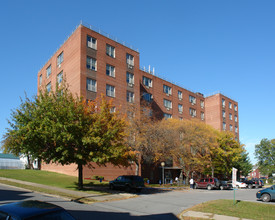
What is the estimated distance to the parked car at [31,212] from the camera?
5.21 meters

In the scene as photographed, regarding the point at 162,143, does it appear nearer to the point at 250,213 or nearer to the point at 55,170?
the point at 55,170

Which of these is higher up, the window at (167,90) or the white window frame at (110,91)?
the window at (167,90)

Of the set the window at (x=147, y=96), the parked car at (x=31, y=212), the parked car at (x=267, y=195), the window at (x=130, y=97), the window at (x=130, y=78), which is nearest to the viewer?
the parked car at (x=31, y=212)

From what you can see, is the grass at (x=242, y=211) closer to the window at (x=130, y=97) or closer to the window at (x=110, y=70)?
the window at (x=130, y=97)

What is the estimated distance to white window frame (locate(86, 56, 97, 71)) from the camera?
35.9 meters

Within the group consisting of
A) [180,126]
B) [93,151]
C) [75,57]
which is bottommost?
[93,151]

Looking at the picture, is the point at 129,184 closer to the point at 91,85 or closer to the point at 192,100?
the point at 91,85

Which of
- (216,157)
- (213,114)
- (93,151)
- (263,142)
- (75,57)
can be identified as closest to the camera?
(93,151)

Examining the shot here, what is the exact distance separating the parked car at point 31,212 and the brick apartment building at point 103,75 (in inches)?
894

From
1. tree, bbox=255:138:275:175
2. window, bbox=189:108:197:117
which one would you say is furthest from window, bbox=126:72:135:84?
tree, bbox=255:138:275:175

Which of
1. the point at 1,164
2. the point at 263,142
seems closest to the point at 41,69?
the point at 1,164

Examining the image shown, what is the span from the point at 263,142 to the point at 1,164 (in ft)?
251

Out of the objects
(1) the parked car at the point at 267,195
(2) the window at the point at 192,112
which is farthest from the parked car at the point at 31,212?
(2) the window at the point at 192,112

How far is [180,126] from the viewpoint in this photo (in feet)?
130
